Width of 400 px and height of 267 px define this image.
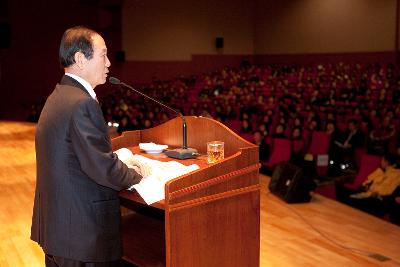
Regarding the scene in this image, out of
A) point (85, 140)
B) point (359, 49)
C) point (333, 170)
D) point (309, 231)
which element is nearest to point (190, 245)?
point (85, 140)

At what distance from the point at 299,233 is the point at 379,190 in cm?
117

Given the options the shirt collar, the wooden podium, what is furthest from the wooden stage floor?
the shirt collar

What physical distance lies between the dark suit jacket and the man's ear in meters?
0.04

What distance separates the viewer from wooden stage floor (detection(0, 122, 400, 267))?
2.01 metres

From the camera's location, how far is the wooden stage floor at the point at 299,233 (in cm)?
201

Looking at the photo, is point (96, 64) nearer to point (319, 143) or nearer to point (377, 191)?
point (377, 191)

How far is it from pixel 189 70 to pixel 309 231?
375 inches

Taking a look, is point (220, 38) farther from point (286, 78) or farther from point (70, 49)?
point (70, 49)

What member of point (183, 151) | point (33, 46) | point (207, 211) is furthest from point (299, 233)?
point (33, 46)

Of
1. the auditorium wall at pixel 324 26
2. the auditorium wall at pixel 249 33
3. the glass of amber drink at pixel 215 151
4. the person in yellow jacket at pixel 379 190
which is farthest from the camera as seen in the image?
the auditorium wall at pixel 249 33

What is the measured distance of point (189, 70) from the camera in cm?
1170

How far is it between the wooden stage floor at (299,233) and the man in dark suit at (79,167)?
0.99 m

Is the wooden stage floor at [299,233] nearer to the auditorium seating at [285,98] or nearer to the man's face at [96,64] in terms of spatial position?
the man's face at [96,64]

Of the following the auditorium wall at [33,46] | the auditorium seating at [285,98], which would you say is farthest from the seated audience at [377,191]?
the auditorium wall at [33,46]
